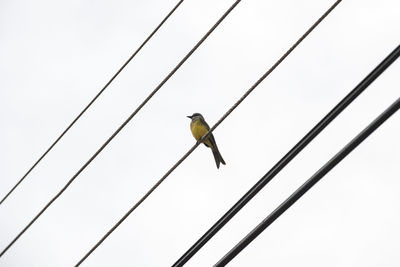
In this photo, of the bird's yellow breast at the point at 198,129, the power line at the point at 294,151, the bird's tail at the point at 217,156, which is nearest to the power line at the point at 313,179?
the power line at the point at 294,151

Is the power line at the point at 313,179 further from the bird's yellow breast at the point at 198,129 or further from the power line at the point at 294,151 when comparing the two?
the bird's yellow breast at the point at 198,129

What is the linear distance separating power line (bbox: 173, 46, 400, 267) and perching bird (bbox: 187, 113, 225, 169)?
7496mm

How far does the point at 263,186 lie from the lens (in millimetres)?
3562

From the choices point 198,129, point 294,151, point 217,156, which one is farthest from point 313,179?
point 217,156

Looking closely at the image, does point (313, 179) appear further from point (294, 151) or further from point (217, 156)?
point (217, 156)

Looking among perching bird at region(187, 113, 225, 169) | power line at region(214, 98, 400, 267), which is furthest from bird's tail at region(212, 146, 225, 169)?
power line at region(214, 98, 400, 267)

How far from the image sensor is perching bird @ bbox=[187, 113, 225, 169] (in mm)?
11359

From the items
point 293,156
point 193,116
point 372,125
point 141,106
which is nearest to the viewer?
point 372,125

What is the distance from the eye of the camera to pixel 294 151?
3490 mm

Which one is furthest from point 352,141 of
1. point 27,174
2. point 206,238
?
point 27,174

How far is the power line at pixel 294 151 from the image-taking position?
3283mm

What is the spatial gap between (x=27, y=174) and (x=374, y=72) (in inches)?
132

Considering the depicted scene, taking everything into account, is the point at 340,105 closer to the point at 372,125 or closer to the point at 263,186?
the point at 372,125

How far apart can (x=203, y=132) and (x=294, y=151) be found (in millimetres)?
7922
